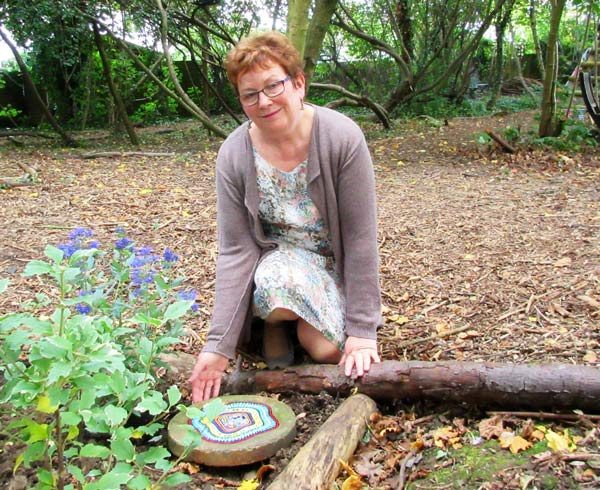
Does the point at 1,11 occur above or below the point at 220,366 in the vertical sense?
above

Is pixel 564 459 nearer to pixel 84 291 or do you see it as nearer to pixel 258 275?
pixel 258 275

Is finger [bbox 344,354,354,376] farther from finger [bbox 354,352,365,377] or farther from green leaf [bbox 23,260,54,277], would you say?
green leaf [bbox 23,260,54,277]

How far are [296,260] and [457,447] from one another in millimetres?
912

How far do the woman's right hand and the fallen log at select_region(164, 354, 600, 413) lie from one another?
0.13 meters

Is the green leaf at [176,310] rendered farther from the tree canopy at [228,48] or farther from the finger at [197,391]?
the tree canopy at [228,48]

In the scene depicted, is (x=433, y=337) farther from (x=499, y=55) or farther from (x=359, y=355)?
(x=499, y=55)

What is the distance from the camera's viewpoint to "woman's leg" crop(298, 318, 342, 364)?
94.0 inches

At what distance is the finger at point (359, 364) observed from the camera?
2.18m

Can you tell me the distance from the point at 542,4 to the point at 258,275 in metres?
12.3

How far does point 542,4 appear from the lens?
12.4m

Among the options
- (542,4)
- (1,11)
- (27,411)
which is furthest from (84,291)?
(542,4)

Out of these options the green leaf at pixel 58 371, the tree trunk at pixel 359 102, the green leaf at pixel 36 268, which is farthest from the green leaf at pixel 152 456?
the tree trunk at pixel 359 102

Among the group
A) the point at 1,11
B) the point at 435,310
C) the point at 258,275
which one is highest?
the point at 1,11

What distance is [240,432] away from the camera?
6.40 ft
